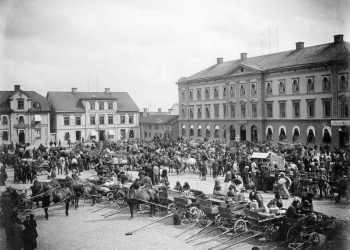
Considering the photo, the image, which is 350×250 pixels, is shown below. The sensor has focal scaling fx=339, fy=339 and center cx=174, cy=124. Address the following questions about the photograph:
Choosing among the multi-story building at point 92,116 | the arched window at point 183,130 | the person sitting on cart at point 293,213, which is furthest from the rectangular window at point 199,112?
the person sitting on cart at point 293,213

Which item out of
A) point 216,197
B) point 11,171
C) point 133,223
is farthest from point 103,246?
point 11,171

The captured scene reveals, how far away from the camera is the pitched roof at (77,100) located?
188ft

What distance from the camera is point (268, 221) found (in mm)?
12109

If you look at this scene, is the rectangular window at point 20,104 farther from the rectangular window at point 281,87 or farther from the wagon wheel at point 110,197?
the rectangular window at point 281,87

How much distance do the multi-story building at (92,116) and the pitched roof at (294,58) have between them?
15594 millimetres

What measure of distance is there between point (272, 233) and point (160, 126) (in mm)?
54248

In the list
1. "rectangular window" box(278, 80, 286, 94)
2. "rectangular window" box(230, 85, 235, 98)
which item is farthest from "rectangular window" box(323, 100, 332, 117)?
"rectangular window" box(230, 85, 235, 98)

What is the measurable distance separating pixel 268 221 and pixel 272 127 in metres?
35.2

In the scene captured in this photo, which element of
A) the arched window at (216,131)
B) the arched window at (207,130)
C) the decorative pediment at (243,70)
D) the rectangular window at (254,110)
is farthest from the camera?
the arched window at (207,130)

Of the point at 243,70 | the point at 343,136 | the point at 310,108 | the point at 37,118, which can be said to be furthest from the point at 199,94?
the point at 37,118

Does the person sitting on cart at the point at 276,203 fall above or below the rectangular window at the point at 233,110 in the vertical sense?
below

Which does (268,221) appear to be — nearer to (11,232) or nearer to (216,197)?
(216,197)

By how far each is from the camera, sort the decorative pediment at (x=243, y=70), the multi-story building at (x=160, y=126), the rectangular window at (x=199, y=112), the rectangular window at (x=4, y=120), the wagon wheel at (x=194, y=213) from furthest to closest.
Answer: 1. the multi-story building at (x=160, y=126)
2. the rectangular window at (x=199, y=112)
3. the decorative pediment at (x=243, y=70)
4. the rectangular window at (x=4, y=120)
5. the wagon wheel at (x=194, y=213)

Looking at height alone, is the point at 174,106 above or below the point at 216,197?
above
